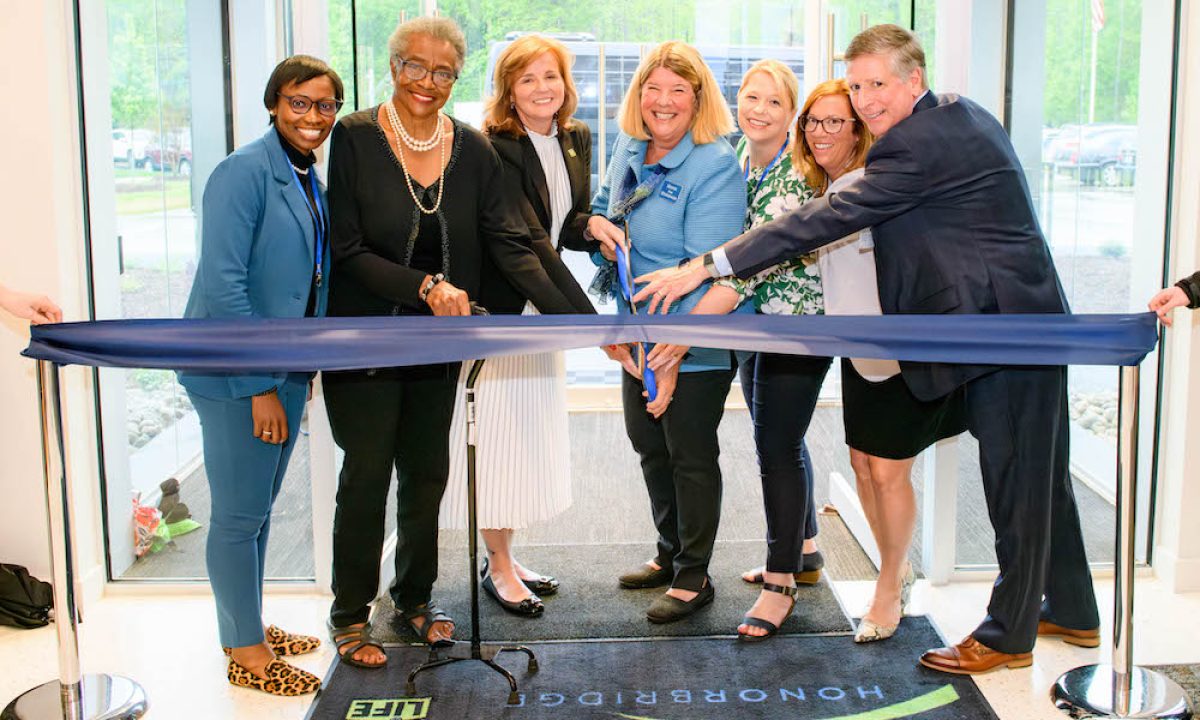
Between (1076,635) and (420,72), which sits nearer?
(420,72)

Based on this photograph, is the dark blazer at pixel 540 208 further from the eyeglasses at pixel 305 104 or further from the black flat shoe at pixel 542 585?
the black flat shoe at pixel 542 585

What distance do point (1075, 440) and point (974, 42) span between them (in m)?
1.29

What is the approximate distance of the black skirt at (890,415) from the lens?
11.0 feet

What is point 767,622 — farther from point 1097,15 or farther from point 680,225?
point 1097,15

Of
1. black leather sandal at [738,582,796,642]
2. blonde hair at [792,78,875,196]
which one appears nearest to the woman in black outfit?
blonde hair at [792,78,875,196]

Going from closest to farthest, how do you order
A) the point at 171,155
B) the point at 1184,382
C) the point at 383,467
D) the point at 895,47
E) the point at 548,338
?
the point at 548,338
the point at 895,47
the point at 383,467
the point at 1184,382
the point at 171,155

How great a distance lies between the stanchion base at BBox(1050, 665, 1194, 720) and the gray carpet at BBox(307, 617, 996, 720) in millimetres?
Answer: 215

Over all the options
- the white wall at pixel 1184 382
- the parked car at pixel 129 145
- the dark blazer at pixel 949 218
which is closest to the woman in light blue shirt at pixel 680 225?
the dark blazer at pixel 949 218

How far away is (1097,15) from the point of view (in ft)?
12.6

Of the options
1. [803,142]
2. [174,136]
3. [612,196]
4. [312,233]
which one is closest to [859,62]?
[803,142]

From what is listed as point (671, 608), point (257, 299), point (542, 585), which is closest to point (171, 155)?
point (257, 299)

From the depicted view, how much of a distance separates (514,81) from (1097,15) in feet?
6.05

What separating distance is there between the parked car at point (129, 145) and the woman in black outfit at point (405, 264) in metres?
1.09

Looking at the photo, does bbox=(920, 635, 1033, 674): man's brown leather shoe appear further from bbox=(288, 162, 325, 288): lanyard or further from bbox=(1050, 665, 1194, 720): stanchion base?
bbox=(288, 162, 325, 288): lanyard
